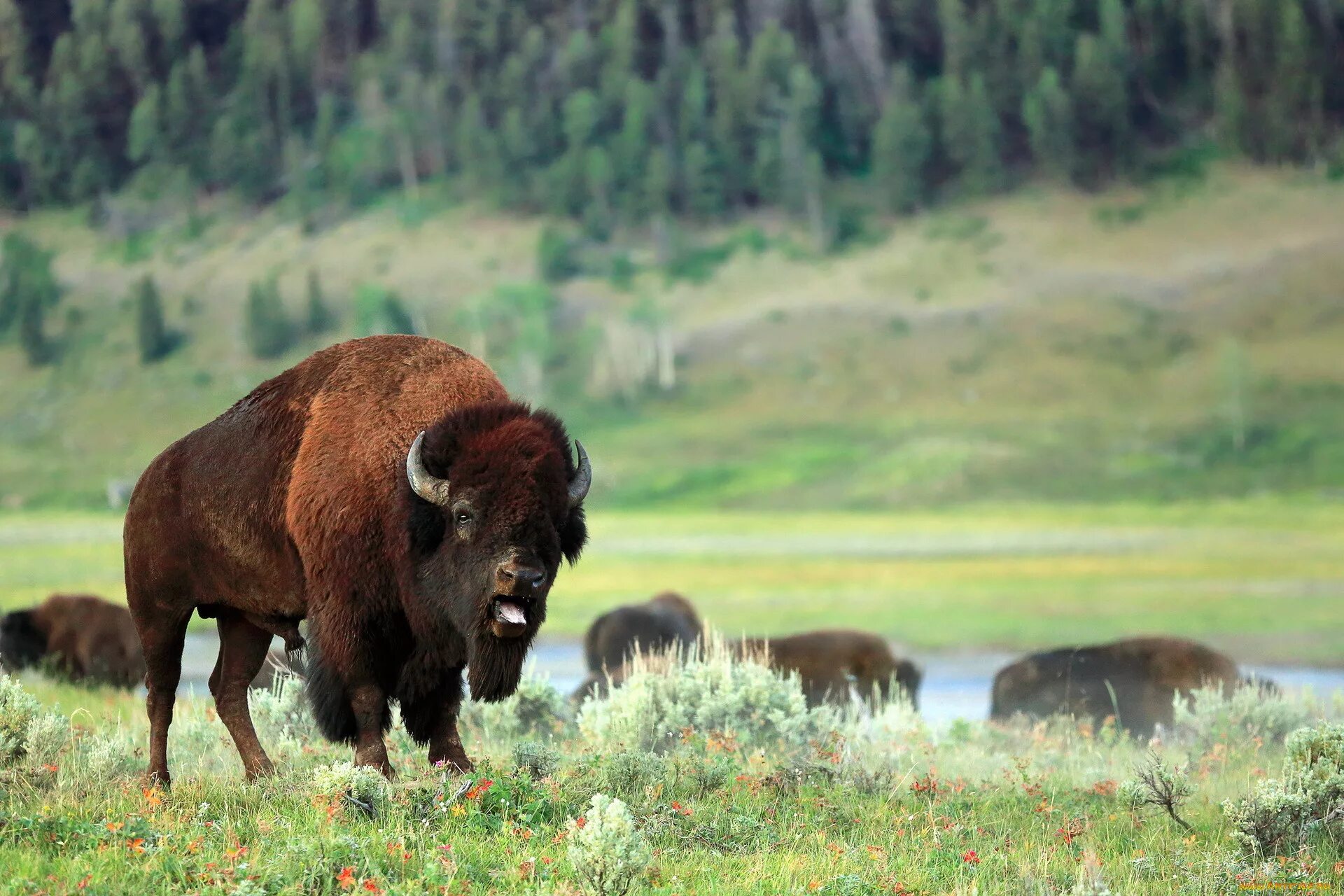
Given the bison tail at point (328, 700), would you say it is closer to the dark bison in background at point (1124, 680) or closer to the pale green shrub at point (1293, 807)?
the pale green shrub at point (1293, 807)

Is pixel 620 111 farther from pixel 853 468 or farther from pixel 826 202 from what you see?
pixel 853 468

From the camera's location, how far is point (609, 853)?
5.89m

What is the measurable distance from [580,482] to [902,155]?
80.8 meters

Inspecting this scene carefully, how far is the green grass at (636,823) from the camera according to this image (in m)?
6.25

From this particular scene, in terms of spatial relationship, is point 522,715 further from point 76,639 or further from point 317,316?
point 317,316

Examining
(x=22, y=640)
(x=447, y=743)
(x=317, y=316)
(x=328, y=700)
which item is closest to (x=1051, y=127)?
(x=317, y=316)

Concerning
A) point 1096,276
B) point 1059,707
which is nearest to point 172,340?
point 1096,276

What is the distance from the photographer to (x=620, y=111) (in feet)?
303

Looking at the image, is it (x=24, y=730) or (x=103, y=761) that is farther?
(x=103, y=761)

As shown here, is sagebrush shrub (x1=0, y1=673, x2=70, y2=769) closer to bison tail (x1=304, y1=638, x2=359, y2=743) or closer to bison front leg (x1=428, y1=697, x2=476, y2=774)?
bison tail (x1=304, y1=638, x2=359, y2=743)

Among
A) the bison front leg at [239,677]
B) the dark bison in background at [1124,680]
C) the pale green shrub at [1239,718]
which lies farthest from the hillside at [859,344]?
the bison front leg at [239,677]

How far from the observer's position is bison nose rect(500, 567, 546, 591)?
22.6 ft

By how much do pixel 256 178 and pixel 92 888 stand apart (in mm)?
91406

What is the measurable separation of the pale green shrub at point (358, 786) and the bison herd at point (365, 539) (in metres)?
0.44
